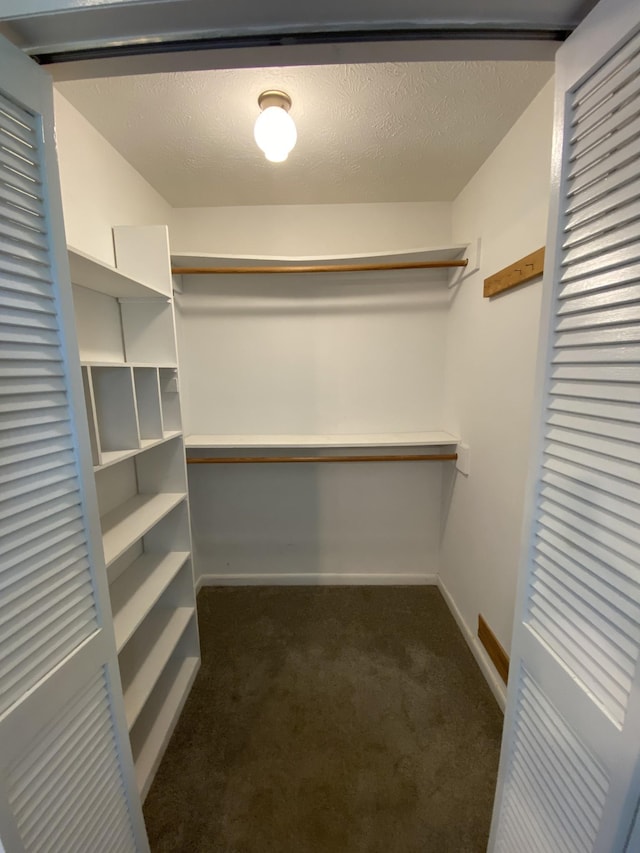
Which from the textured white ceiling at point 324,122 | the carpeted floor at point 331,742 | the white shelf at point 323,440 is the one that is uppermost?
the textured white ceiling at point 324,122

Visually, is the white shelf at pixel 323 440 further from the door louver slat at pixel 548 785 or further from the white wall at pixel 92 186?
the door louver slat at pixel 548 785

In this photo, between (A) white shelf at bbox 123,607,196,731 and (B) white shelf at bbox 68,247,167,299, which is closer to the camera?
(B) white shelf at bbox 68,247,167,299

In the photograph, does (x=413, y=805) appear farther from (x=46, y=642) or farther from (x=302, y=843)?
(x=46, y=642)

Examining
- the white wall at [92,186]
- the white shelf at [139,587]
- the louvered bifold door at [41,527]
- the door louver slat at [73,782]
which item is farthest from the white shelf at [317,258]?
the door louver slat at [73,782]

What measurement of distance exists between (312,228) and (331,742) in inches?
107

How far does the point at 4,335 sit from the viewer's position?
0.63m

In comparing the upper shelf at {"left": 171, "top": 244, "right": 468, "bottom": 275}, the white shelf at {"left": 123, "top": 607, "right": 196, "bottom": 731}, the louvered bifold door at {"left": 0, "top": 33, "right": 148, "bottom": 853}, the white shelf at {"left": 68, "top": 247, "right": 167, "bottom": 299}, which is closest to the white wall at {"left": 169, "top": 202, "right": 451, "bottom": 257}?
the upper shelf at {"left": 171, "top": 244, "right": 468, "bottom": 275}

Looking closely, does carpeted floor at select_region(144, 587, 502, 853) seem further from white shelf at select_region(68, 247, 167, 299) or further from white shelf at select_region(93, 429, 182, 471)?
white shelf at select_region(68, 247, 167, 299)

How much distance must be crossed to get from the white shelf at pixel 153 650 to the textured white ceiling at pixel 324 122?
224cm

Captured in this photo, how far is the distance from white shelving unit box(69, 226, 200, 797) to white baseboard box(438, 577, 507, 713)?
1516mm

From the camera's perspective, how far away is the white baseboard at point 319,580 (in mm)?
2504

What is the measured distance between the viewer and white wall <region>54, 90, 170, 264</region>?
124 cm

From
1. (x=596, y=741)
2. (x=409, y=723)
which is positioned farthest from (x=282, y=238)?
(x=409, y=723)

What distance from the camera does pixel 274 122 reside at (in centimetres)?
121
